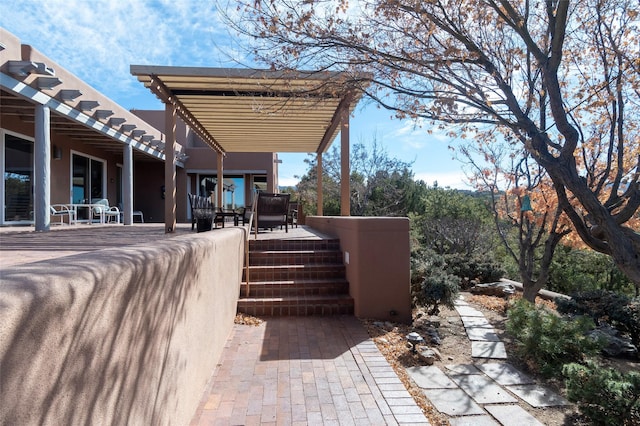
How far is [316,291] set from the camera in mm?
5473

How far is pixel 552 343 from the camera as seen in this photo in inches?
142

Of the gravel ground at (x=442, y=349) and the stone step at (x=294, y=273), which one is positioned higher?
the stone step at (x=294, y=273)

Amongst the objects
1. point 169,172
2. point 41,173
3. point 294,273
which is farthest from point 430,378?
point 41,173

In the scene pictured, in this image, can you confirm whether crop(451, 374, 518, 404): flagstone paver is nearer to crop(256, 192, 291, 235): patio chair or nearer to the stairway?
the stairway

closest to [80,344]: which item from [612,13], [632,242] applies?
[632,242]

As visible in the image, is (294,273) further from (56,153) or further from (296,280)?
(56,153)

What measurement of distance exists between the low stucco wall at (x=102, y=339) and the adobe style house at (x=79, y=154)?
6.05 metres

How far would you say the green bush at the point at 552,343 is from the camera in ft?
11.8

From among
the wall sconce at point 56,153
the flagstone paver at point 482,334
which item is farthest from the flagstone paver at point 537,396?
the wall sconce at point 56,153

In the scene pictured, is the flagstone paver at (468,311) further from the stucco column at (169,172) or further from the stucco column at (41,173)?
the stucco column at (41,173)

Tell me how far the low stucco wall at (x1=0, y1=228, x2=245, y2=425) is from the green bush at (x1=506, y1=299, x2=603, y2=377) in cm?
331

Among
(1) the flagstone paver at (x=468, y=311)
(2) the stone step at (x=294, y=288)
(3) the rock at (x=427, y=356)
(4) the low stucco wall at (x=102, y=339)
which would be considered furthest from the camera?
(1) the flagstone paver at (x=468, y=311)

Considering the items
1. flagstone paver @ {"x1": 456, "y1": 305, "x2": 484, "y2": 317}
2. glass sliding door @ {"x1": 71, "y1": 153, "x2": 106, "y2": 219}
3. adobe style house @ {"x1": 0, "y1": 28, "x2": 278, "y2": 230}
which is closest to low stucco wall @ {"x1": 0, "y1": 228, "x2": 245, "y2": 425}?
flagstone paver @ {"x1": 456, "y1": 305, "x2": 484, "y2": 317}

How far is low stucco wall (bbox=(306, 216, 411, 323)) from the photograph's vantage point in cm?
498
